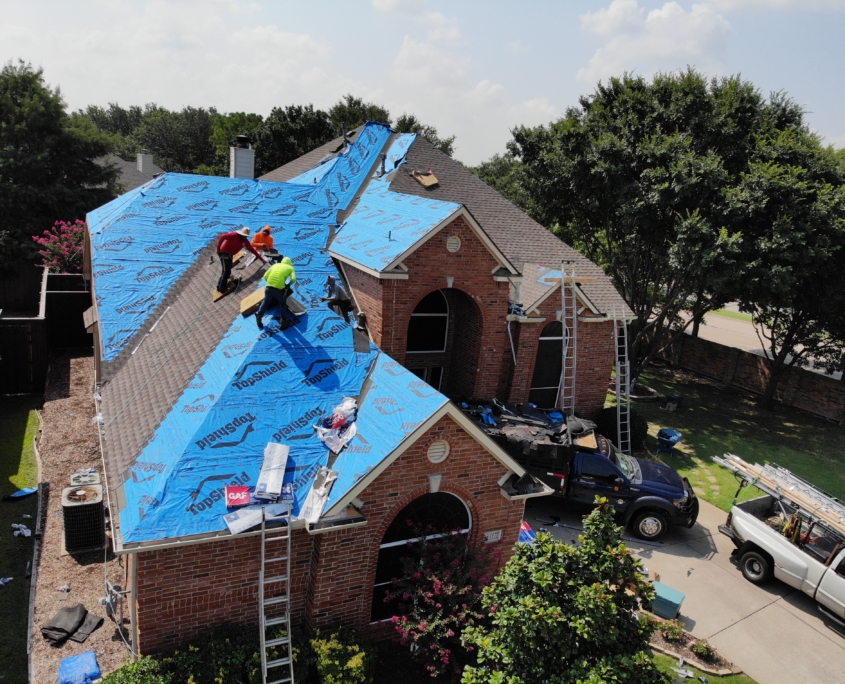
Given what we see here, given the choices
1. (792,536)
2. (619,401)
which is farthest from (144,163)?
(792,536)

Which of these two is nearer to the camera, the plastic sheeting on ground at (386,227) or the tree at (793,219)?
the plastic sheeting on ground at (386,227)

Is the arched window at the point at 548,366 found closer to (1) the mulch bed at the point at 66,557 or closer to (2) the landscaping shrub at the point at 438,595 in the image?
(2) the landscaping shrub at the point at 438,595

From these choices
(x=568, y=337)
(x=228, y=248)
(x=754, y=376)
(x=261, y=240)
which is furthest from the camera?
(x=754, y=376)

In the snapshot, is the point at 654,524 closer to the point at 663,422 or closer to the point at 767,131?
the point at 663,422

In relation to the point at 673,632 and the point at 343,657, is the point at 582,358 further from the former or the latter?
the point at 343,657

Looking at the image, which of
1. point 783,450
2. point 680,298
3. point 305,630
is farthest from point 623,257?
point 305,630

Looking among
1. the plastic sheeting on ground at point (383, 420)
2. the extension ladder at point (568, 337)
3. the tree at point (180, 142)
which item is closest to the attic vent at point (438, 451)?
the plastic sheeting on ground at point (383, 420)
